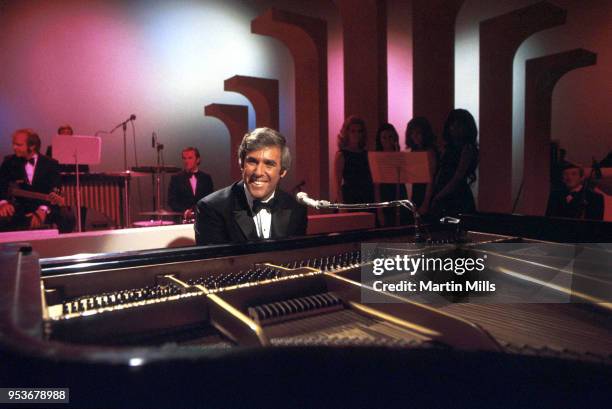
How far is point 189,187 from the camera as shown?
6.57 m

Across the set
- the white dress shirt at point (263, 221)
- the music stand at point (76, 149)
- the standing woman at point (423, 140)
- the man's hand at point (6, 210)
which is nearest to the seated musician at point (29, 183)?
the man's hand at point (6, 210)

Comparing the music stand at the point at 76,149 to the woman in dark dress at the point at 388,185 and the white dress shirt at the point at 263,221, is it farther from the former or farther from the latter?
the white dress shirt at the point at 263,221

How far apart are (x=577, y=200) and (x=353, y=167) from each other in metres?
2.46

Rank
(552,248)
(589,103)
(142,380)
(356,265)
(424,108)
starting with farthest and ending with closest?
(589,103) < (424,108) < (552,248) < (356,265) < (142,380)

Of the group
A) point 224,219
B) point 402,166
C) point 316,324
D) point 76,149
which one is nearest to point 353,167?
point 402,166

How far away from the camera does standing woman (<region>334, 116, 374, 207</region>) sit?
4688mm

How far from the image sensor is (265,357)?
648mm

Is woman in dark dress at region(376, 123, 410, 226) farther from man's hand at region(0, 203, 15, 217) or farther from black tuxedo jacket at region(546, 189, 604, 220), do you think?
man's hand at region(0, 203, 15, 217)

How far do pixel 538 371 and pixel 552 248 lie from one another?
1430 mm

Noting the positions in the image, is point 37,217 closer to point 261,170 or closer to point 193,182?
point 193,182

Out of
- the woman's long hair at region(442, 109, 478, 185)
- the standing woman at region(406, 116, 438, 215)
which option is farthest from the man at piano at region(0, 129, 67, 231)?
the woman's long hair at region(442, 109, 478, 185)

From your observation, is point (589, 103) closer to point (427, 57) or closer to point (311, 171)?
point (427, 57)

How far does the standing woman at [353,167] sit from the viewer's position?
185 inches

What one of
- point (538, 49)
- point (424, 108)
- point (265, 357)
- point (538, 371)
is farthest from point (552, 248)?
point (538, 49)
